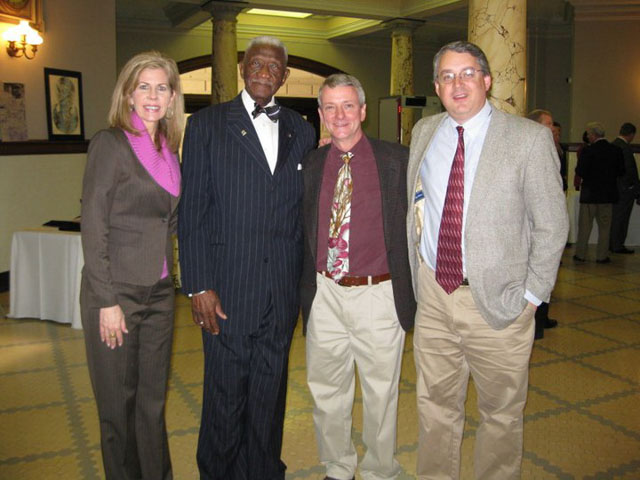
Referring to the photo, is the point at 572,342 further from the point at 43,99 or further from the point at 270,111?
the point at 43,99

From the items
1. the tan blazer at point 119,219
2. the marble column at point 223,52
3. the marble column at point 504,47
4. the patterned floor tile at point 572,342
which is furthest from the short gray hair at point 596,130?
A: the tan blazer at point 119,219

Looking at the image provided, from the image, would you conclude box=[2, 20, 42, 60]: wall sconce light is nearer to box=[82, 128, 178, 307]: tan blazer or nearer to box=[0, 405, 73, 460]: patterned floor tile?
box=[0, 405, 73, 460]: patterned floor tile

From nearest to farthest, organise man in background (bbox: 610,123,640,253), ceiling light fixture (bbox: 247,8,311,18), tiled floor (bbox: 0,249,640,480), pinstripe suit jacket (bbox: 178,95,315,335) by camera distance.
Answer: pinstripe suit jacket (bbox: 178,95,315,335), tiled floor (bbox: 0,249,640,480), man in background (bbox: 610,123,640,253), ceiling light fixture (bbox: 247,8,311,18)

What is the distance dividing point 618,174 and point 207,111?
7184mm

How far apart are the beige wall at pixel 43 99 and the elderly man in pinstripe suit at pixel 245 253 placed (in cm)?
506

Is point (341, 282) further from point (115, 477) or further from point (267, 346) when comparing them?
point (115, 477)

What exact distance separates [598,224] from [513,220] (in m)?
6.80

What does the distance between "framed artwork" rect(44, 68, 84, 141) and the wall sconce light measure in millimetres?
397

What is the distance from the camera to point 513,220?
223 cm

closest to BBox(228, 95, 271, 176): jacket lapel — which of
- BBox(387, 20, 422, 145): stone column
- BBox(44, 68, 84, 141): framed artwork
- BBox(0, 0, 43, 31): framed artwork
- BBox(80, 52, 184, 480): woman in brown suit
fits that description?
BBox(80, 52, 184, 480): woman in brown suit

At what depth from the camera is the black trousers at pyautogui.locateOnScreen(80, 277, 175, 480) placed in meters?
2.22

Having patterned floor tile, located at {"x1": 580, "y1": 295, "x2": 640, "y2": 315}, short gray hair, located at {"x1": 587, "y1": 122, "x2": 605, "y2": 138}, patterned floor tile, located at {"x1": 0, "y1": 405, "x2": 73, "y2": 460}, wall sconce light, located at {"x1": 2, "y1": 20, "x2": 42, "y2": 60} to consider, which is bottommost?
patterned floor tile, located at {"x1": 0, "y1": 405, "x2": 73, "y2": 460}

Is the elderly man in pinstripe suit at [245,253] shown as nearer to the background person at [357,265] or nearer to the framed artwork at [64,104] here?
the background person at [357,265]

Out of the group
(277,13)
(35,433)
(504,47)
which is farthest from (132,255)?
(277,13)
